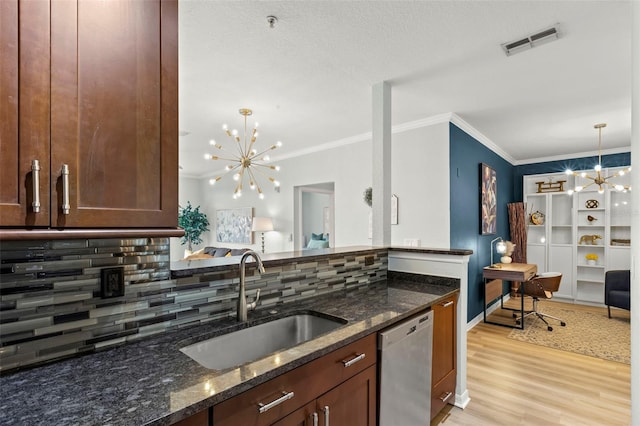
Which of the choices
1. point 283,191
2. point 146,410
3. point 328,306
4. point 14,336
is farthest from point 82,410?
point 283,191

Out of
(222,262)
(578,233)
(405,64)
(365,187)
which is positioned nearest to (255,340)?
(222,262)

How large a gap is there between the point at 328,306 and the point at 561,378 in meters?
2.45

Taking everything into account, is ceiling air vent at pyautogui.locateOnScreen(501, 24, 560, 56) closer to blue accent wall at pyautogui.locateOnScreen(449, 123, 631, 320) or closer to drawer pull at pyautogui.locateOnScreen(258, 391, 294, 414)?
blue accent wall at pyautogui.locateOnScreen(449, 123, 631, 320)

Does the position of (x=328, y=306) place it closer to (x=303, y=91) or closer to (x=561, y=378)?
(x=303, y=91)

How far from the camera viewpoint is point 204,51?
240 cm

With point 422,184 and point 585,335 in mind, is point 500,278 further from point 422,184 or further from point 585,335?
point 422,184

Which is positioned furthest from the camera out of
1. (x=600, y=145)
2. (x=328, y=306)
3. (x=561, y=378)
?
(x=600, y=145)

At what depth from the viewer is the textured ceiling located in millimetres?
1983

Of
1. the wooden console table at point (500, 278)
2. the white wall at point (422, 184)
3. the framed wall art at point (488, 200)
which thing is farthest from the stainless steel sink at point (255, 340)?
the framed wall art at point (488, 200)

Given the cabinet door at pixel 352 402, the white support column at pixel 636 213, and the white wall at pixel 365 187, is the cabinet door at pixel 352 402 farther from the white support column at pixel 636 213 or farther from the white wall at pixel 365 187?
the white wall at pixel 365 187

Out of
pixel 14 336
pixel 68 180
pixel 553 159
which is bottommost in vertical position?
pixel 14 336

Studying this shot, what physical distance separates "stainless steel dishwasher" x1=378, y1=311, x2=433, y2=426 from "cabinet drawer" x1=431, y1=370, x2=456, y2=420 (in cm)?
13

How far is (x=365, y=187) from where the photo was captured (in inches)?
182

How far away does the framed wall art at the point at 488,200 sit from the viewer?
4.59m
